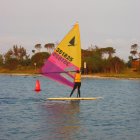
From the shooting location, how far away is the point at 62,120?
63.0 ft

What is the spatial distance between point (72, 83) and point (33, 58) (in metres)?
104

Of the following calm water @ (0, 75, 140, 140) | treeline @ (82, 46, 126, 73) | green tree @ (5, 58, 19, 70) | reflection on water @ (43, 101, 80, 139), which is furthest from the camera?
green tree @ (5, 58, 19, 70)

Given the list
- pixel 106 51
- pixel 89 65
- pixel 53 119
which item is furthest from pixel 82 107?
pixel 106 51

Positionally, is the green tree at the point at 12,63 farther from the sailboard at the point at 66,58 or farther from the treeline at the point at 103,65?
the sailboard at the point at 66,58

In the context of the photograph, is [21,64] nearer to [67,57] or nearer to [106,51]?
[106,51]

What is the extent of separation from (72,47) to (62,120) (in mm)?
9518

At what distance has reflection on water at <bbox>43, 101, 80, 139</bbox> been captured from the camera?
15820 millimetres

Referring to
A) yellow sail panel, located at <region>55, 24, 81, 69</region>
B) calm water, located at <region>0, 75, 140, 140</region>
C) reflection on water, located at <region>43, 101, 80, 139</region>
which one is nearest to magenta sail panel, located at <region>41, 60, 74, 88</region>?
yellow sail panel, located at <region>55, 24, 81, 69</region>

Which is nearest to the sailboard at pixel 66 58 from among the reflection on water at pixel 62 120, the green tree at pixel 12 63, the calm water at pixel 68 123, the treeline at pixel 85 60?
the reflection on water at pixel 62 120

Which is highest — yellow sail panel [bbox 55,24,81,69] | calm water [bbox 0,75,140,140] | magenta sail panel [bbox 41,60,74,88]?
yellow sail panel [bbox 55,24,81,69]

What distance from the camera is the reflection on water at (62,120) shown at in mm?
15820

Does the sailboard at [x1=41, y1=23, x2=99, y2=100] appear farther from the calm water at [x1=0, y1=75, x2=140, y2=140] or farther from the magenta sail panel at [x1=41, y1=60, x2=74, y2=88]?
the calm water at [x1=0, y1=75, x2=140, y2=140]

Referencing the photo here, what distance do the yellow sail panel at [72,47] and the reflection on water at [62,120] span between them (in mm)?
3203

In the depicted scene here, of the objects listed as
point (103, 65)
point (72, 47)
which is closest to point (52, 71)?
point (72, 47)
